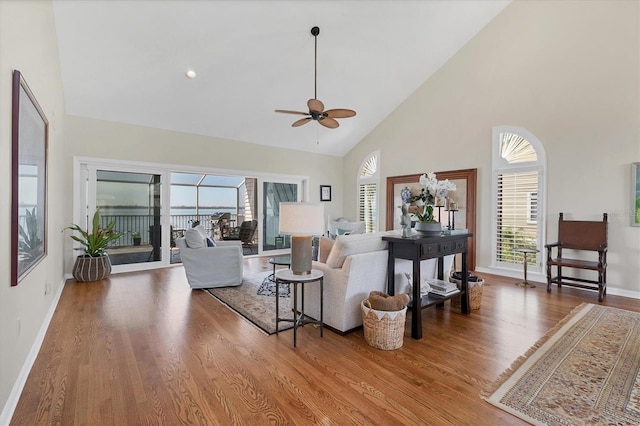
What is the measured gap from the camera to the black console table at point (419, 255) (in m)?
2.75

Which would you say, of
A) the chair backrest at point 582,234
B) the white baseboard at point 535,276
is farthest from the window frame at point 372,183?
the chair backrest at point 582,234

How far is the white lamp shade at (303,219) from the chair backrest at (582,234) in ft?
13.1

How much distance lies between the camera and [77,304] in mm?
3650

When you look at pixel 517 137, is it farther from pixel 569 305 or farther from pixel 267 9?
pixel 267 9

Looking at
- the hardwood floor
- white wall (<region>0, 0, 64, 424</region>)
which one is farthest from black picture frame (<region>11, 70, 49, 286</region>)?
the hardwood floor

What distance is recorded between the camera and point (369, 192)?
7.85 m

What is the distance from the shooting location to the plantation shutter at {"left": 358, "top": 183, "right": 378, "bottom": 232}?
7.69m

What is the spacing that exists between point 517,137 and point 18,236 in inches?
249

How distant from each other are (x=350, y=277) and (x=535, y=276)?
3951mm

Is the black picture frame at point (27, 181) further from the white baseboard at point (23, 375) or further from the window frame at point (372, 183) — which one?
the window frame at point (372, 183)

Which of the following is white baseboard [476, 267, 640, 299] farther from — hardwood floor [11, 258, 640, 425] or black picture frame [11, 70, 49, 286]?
black picture frame [11, 70, 49, 286]

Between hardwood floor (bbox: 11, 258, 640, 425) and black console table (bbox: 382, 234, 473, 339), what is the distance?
21 cm

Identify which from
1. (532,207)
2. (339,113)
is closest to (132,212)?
(339,113)

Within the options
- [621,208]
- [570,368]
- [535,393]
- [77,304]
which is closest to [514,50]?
[621,208]
